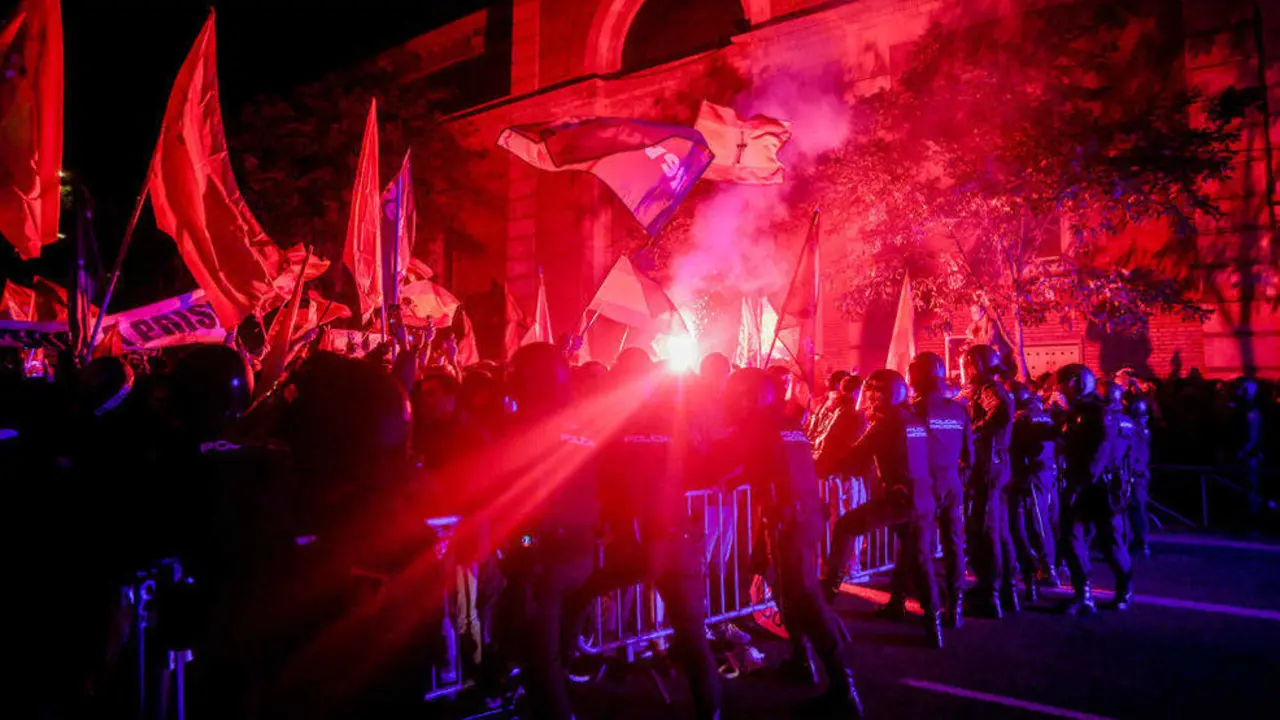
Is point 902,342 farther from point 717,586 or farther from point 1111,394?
point 717,586

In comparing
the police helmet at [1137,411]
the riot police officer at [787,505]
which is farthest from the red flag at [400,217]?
the police helmet at [1137,411]

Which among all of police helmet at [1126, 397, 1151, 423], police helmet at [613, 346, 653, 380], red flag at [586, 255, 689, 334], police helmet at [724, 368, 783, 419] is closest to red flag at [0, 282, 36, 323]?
red flag at [586, 255, 689, 334]

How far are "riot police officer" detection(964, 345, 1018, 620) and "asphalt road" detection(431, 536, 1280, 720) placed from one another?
26 cm

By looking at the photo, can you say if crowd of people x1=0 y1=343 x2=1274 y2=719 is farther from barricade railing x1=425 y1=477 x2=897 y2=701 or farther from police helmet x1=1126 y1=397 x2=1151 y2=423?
police helmet x1=1126 y1=397 x2=1151 y2=423

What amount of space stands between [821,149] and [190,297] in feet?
41.9

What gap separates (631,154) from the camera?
26.3 ft

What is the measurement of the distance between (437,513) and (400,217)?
5.30 m

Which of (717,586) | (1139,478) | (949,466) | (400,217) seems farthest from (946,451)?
(400,217)

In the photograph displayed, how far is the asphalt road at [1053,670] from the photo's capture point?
15.1ft

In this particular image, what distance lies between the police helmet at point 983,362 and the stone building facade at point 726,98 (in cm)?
895

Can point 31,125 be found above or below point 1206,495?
above

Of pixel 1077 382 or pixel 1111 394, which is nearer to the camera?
pixel 1077 382

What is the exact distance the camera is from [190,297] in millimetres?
10258

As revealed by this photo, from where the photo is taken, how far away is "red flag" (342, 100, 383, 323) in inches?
320
